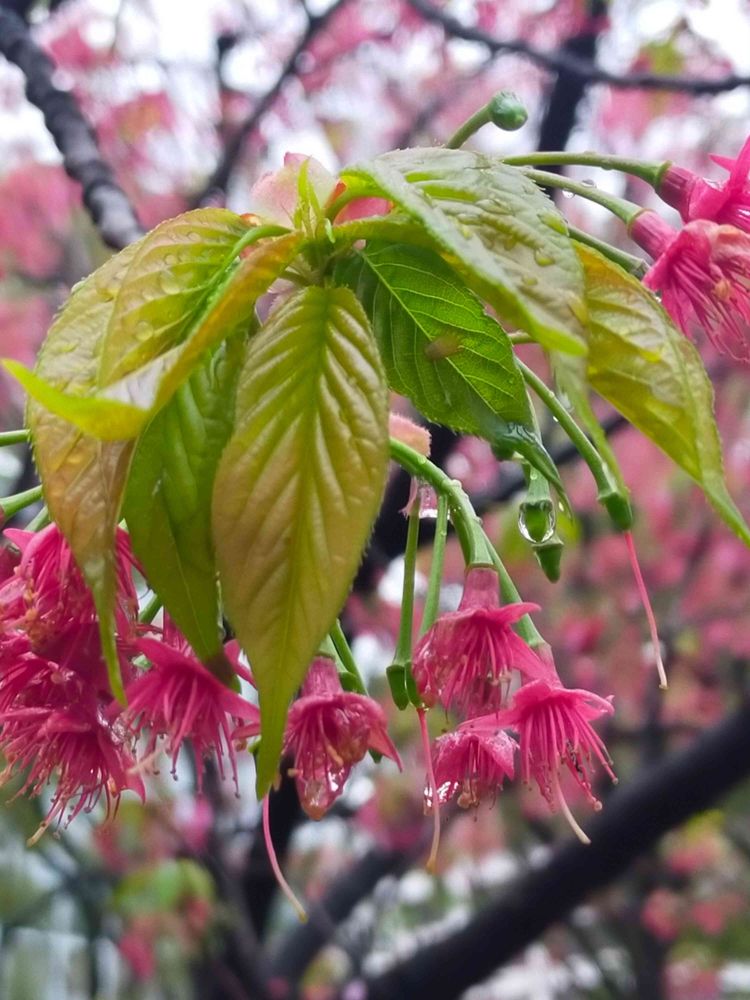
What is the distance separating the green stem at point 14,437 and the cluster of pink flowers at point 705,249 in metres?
0.48

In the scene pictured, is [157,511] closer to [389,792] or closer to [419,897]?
[389,792]

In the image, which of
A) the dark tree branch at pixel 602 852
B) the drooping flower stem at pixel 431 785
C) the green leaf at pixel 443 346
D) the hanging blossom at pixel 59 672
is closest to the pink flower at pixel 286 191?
the green leaf at pixel 443 346

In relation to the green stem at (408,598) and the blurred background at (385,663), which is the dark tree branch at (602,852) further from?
the green stem at (408,598)

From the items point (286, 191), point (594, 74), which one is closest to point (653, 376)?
point (286, 191)

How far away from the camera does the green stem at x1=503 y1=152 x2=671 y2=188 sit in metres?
0.72

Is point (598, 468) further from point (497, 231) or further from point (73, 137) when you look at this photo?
point (73, 137)

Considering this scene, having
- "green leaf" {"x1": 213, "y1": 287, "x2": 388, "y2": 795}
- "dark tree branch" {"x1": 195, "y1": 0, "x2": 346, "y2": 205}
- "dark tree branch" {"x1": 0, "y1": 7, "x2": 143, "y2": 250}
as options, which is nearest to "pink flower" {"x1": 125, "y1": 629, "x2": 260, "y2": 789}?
"green leaf" {"x1": 213, "y1": 287, "x2": 388, "y2": 795}

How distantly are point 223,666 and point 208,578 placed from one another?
7 cm

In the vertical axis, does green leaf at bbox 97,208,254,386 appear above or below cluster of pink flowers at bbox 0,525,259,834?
above

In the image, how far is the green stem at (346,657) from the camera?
2.46 ft

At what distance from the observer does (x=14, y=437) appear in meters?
0.76

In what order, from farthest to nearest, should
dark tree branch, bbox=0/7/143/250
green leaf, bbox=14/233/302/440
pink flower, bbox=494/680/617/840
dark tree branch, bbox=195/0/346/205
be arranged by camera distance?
dark tree branch, bbox=195/0/346/205
dark tree branch, bbox=0/7/143/250
pink flower, bbox=494/680/617/840
green leaf, bbox=14/233/302/440

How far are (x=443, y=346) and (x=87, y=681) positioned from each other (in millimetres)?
341

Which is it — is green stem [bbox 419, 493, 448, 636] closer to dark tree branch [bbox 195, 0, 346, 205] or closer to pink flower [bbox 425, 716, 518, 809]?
pink flower [bbox 425, 716, 518, 809]
